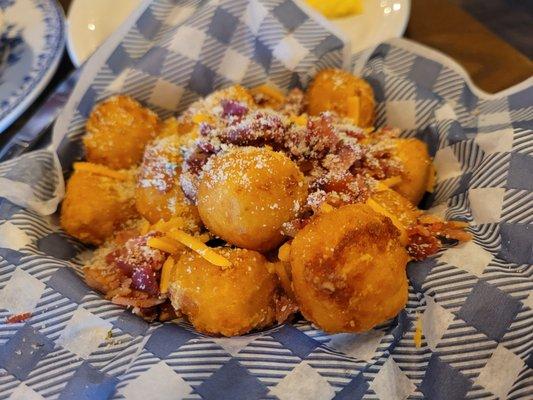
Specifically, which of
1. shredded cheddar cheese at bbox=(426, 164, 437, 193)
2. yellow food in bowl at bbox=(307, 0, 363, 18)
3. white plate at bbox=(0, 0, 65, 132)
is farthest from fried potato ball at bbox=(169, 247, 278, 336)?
yellow food in bowl at bbox=(307, 0, 363, 18)

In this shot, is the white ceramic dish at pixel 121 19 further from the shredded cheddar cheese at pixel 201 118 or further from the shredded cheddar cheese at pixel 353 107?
the shredded cheddar cheese at pixel 201 118

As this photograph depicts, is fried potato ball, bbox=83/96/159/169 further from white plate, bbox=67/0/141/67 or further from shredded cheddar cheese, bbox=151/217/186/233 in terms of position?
white plate, bbox=67/0/141/67

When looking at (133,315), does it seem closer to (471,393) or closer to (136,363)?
(136,363)

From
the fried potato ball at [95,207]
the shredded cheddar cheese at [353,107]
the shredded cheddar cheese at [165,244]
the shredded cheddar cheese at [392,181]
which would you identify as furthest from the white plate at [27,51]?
the shredded cheddar cheese at [392,181]

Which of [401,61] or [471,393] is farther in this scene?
[401,61]

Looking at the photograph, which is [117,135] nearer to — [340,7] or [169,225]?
[169,225]

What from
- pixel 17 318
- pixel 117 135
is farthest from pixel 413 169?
pixel 17 318

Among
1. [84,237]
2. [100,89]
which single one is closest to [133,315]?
[84,237]

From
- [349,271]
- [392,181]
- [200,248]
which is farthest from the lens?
[392,181]
